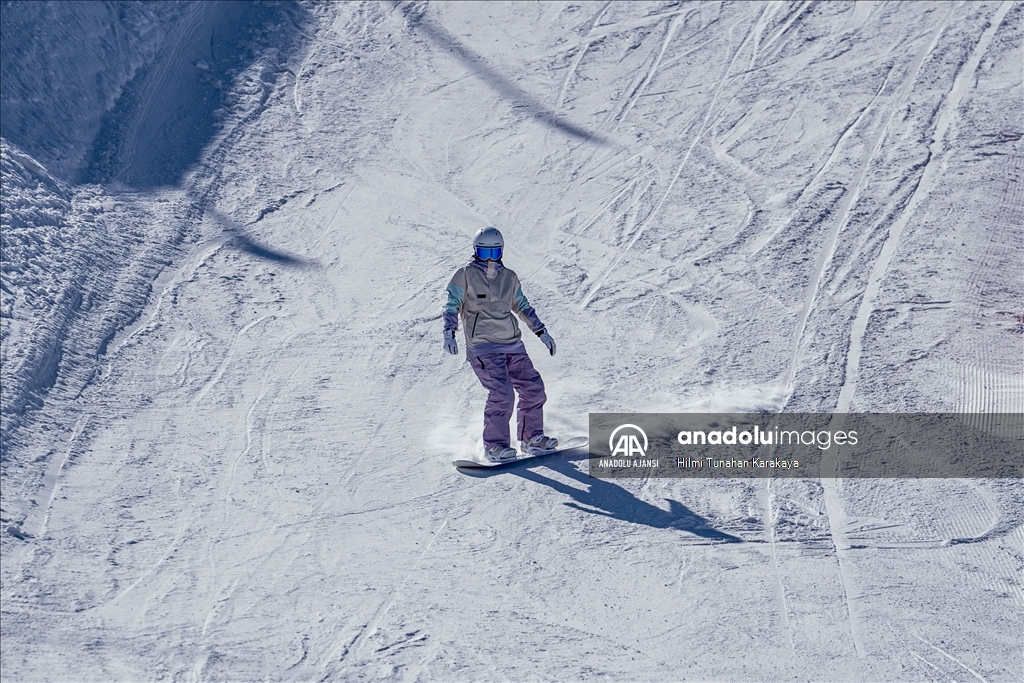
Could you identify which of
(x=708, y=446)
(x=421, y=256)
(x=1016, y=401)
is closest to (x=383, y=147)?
(x=421, y=256)

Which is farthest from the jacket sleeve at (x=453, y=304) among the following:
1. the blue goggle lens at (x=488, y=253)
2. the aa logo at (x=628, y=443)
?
the aa logo at (x=628, y=443)

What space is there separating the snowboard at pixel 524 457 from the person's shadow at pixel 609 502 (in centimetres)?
3

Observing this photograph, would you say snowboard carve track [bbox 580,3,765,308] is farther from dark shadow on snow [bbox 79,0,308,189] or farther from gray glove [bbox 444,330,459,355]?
dark shadow on snow [bbox 79,0,308,189]

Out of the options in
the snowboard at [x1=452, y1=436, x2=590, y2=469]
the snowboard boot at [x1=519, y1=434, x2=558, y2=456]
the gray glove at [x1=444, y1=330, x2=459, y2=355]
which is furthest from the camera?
the snowboard boot at [x1=519, y1=434, x2=558, y2=456]

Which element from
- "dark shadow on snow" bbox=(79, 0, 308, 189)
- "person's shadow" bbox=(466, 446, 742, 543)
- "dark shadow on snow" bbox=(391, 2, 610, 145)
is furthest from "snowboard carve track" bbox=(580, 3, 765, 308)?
"dark shadow on snow" bbox=(79, 0, 308, 189)

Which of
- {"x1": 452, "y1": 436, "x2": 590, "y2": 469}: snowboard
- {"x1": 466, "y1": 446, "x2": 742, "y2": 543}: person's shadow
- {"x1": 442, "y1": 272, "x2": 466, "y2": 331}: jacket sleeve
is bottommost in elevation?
{"x1": 466, "y1": 446, "x2": 742, "y2": 543}: person's shadow

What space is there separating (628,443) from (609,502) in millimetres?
684

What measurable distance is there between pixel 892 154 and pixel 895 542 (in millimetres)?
5259

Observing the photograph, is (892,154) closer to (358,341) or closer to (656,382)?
(656,382)

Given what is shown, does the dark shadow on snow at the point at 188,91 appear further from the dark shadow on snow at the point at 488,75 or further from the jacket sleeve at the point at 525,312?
the jacket sleeve at the point at 525,312

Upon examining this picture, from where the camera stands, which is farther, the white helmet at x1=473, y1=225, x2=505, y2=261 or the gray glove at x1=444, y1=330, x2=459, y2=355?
the white helmet at x1=473, y1=225, x2=505, y2=261

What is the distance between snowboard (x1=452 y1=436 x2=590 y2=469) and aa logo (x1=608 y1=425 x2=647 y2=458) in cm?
20

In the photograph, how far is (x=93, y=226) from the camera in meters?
10.9

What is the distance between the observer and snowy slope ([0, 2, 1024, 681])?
270 inches
